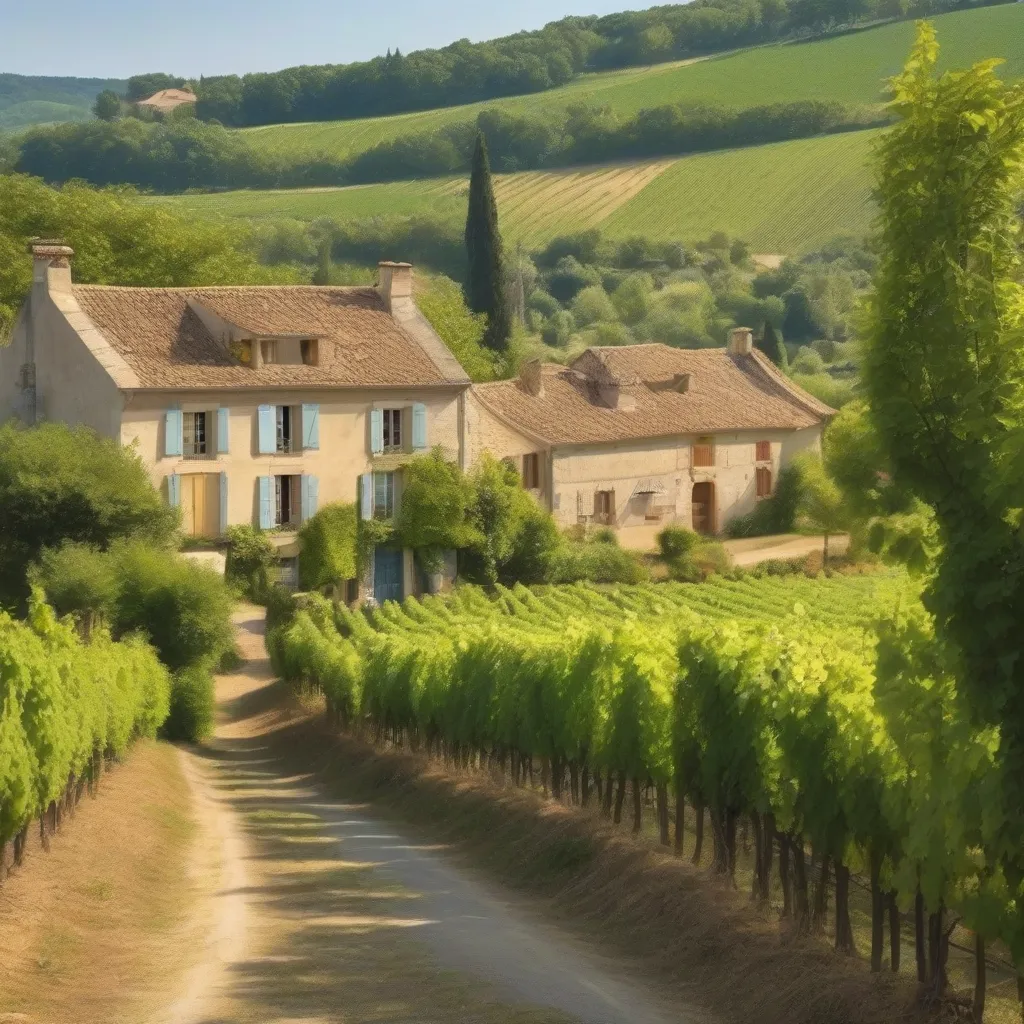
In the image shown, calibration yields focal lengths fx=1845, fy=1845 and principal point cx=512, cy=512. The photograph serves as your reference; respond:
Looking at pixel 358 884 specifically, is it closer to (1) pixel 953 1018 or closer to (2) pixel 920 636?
(1) pixel 953 1018

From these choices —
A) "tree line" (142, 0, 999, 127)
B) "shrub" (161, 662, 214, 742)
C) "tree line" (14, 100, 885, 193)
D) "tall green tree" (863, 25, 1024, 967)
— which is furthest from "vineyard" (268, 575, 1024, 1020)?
"tree line" (142, 0, 999, 127)

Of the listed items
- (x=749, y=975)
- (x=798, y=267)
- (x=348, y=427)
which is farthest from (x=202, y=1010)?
(x=798, y=267)

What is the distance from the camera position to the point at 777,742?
645 inches

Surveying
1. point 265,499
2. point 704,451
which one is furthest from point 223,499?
point 704,451

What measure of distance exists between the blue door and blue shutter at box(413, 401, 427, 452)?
2966 mm

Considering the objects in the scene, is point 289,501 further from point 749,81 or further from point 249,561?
point 749,81

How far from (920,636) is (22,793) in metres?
10.0

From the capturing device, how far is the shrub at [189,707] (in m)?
38.6

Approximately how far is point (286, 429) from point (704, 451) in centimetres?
1635

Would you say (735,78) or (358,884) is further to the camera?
(735,78)

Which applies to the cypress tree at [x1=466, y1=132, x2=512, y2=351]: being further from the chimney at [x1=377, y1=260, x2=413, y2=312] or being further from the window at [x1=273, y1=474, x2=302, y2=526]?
the window at [x1=273, y1=474, x2=302, y2=526]

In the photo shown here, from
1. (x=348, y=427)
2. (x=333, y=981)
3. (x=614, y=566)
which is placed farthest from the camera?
(x=614, y=566)

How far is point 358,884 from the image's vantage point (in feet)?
68.6

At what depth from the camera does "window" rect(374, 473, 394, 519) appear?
50250 mm
